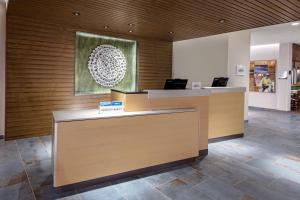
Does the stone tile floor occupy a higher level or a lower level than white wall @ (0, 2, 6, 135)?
lower

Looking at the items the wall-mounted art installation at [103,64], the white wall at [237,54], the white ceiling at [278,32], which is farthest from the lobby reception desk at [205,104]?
the white ceiling at [278,32]

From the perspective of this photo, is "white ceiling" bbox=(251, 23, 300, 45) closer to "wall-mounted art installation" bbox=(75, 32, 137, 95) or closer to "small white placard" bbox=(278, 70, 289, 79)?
"small white placard" bbox=(278, 70, 289, 79)

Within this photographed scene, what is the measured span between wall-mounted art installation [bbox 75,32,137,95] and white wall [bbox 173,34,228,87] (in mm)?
1657

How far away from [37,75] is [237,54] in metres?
5.48

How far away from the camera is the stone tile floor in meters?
2.83

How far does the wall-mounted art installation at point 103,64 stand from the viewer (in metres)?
6.04

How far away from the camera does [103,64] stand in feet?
21.0

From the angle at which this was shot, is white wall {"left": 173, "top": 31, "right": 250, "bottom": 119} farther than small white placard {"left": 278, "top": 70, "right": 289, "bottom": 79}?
No

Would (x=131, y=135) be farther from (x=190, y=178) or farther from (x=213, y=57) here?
(x=213, y=57)

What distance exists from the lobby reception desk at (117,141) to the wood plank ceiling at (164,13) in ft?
6.00

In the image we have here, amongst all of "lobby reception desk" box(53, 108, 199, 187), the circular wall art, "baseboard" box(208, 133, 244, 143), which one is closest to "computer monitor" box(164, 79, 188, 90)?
"lobby reception desk" box(53, 108, 199, 187)

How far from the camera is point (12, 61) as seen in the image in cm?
497

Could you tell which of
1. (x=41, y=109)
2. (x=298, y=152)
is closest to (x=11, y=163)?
(x=41, y=109)

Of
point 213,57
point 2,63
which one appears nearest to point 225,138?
point 213,57
